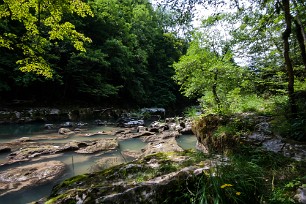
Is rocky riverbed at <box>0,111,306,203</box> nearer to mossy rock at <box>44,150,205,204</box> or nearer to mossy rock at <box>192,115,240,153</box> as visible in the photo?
mossy rock at <box>44,150,205,204</box>

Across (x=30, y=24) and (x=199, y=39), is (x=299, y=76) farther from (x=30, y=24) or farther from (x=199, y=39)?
(x=30, y=24)

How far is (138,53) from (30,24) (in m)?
21.3

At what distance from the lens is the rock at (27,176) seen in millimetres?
4852

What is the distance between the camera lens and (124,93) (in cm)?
2730

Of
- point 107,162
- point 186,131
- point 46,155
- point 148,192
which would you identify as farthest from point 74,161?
point 186,131

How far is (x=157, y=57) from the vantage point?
117ft

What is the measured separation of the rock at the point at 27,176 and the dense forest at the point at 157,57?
8.91 ft

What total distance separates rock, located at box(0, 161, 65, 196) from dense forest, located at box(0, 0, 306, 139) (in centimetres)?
272

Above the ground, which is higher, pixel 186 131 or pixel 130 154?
pixel 186 131

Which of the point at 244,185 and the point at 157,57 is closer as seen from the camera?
the point at 244,185

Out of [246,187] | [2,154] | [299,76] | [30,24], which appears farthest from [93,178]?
[299,76]

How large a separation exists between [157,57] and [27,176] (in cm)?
3198

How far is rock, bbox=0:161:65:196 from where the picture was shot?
15.9 ft

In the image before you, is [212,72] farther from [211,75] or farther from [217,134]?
[217,134]
